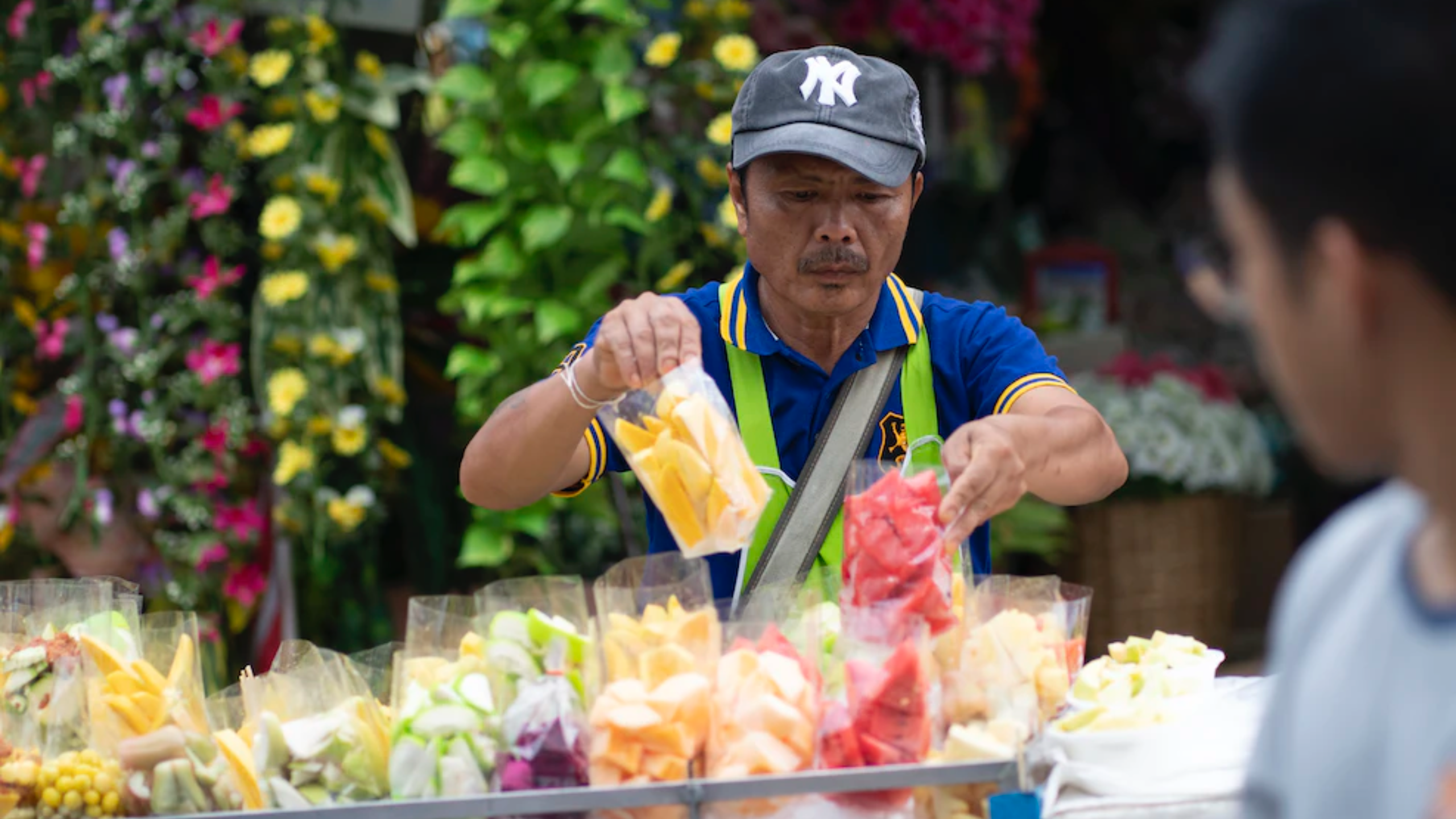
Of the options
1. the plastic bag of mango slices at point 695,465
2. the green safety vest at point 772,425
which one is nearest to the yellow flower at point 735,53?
the green safety vest at point 772,425

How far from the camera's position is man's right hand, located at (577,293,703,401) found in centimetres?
179

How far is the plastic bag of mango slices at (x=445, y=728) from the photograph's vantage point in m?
1.50

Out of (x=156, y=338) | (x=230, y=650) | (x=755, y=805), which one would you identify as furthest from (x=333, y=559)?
(x=755, y=805)

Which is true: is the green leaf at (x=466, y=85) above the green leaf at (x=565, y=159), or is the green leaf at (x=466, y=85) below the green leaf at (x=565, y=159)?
above

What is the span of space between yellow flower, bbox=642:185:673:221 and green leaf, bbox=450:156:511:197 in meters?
0.36

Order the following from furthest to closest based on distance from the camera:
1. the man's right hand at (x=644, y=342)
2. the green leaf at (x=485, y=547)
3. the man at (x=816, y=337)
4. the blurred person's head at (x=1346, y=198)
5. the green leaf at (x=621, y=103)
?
1. the green leaf at (x=485, y=547)
2. the green leaf at (x=621, y=103)
3. the man at (x=816, y=337)
4. the man's right hand at (x=644, y=342)
5. the blurred person's head at (x=1346, y=198)

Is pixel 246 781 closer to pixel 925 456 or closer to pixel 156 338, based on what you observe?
pixel 925 456

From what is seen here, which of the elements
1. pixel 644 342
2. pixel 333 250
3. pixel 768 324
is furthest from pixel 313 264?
pixel 644 342

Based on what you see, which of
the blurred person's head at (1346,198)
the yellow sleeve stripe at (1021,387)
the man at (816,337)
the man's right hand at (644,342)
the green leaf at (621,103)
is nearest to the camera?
the blurred person's head at (1346,198)

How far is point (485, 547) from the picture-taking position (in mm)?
3545

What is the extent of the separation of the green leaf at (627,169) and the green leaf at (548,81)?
194 mm

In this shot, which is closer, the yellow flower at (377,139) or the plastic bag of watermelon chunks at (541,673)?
the plastic bag of watermelon chunks at (541,673)

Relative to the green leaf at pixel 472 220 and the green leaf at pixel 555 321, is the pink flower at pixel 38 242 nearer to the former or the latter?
the green leaf at pixel 472 220

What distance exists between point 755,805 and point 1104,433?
81cm
